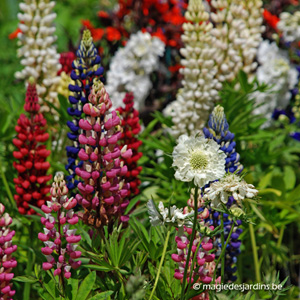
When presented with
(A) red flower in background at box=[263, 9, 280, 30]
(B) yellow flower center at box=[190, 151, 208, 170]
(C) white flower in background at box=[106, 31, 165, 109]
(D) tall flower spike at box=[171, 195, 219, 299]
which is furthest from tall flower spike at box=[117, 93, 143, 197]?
(A) red flower in background at box=[263, 9, 280, 30]

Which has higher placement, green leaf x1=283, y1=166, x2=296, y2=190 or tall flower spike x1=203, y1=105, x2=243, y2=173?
tall flower spike x1=203, y1=105, x2=243, y2=173

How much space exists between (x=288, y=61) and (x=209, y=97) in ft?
3.34

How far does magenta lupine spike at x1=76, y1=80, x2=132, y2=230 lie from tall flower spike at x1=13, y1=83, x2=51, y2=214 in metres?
0.44

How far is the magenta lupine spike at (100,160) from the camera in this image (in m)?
1.60

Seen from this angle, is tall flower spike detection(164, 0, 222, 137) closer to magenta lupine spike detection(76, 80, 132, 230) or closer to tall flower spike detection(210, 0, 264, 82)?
tall flower spike detection(210, 0, 264, 82)

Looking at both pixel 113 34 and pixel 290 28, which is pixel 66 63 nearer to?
pixel 113 34

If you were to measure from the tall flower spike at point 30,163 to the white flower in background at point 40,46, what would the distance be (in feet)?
1.80

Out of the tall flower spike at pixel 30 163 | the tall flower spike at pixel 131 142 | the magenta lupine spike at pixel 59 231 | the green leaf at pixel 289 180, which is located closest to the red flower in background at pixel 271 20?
the green leaf at pixel 289 180

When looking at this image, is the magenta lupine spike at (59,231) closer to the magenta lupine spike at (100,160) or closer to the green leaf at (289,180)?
the magenta lupine spike at (100,160)

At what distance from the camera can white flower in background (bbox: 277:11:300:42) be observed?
10.7 ft

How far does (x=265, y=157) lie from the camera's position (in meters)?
2.57

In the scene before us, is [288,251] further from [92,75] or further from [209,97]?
[92,75]

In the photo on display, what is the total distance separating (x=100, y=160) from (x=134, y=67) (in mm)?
1552

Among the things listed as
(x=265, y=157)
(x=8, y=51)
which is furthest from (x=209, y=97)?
(x=8, y=51)
